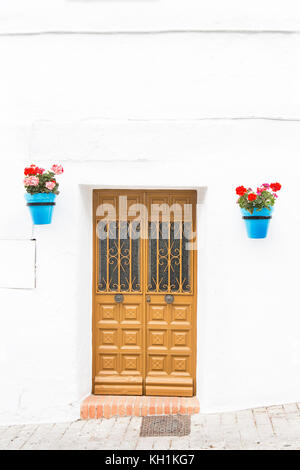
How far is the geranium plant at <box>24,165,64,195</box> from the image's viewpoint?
18.2ft

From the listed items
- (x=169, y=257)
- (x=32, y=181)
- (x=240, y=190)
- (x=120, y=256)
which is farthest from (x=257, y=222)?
(x=32, y=181)

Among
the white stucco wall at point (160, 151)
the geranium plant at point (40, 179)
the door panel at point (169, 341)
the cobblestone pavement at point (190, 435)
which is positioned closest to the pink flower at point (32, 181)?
the geranium plant at point (40, 179)

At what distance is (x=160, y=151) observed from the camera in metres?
5.86

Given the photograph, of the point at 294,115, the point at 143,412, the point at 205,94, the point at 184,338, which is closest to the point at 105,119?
the point at 205,94

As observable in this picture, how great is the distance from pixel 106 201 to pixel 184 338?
190 cm

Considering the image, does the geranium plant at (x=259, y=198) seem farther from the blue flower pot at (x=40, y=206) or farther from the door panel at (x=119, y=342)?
the blue flower pot at (x=40, y=206)

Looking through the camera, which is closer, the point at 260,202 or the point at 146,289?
the point at 260,202

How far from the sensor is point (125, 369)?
631 centimetres

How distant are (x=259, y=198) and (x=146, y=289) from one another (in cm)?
175

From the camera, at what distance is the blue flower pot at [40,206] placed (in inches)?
221

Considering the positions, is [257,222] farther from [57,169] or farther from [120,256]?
[57,169]

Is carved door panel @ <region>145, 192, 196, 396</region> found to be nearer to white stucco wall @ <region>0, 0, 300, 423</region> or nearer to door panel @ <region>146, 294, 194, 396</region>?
door panel @ <region>146, 294, 194, 396</region>

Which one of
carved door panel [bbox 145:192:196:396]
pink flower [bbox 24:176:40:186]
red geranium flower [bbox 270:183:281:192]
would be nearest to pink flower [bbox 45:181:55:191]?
pink flower [bbox 24:176:40:186]

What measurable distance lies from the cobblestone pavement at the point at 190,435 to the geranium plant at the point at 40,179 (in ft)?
8.58
